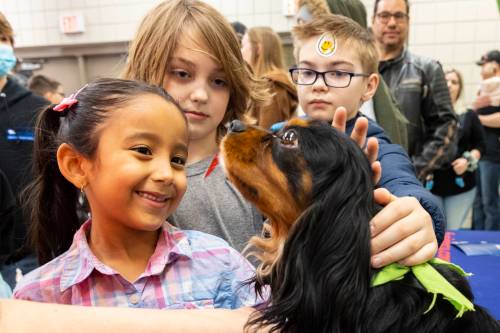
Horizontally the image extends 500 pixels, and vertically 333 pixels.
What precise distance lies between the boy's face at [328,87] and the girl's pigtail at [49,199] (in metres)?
0.89

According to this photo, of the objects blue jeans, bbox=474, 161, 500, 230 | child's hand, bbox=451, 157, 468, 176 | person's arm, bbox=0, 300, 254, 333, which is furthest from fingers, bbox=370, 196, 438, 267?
blue jeans, bbox=474, 161, 500, 230

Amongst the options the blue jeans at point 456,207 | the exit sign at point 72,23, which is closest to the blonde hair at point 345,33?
the blue jeans at point 456,207

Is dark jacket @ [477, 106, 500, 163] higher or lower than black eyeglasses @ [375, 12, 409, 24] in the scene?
lower

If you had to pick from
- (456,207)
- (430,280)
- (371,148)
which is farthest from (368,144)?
(456,207)

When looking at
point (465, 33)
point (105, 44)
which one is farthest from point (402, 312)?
point (105, 44)

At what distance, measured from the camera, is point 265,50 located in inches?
125

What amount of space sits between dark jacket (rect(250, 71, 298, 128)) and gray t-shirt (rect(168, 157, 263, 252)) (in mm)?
1288

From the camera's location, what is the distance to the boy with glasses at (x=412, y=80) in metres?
2.84

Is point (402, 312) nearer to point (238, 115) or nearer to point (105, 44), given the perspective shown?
point (238, 115)

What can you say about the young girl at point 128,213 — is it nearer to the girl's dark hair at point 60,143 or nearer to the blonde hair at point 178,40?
the girl's dark hair at point 60,143

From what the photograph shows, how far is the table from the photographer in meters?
1.79

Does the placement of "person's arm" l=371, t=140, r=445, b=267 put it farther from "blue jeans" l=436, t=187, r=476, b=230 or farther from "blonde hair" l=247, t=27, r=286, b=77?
"blue jeans" l=436, t=187, r=476, b=230

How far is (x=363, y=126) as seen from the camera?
1199mm

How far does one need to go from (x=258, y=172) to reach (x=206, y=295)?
33cm
